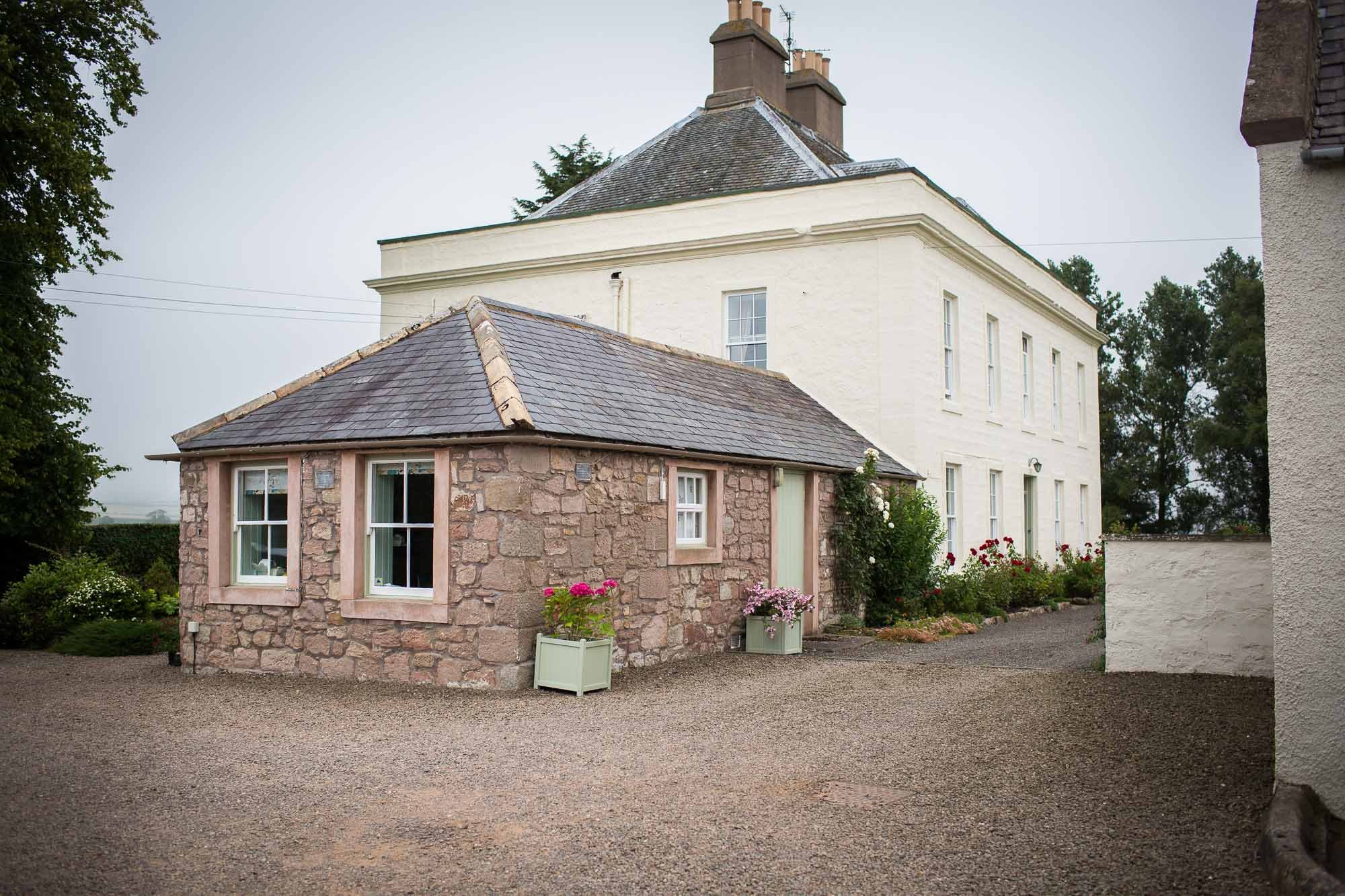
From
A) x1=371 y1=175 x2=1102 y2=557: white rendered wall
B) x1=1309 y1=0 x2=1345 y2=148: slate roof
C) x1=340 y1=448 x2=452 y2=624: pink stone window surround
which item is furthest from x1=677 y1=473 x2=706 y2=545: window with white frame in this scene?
x1=1309 y1=0 x2=1345 y2=148: slate roof

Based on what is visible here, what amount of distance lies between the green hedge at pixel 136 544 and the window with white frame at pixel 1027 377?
1795 centimetres

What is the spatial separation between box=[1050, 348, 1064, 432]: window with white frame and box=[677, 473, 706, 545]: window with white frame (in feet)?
49.4

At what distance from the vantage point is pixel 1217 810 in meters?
6.29

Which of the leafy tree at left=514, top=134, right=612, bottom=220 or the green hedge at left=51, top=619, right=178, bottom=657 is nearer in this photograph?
the green hedge at left=51, top=619, right=178, bottom=657

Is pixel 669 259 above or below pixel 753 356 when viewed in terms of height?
above

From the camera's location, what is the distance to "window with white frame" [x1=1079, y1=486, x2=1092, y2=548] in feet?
89.6

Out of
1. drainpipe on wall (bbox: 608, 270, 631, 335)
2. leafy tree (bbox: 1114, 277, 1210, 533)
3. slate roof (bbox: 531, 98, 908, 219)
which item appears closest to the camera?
slate roof (bbox: 531, 98, 908, 219)

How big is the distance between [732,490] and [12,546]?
14.9m

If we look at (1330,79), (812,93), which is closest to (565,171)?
(812,93)

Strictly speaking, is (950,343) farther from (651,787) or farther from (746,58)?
(651,787)

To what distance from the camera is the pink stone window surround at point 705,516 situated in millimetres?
12445

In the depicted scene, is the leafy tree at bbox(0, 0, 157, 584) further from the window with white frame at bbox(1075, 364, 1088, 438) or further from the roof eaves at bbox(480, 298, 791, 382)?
the window with white frame at bbox(1075, 364, 1088, 438)

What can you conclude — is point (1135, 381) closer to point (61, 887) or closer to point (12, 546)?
point (12, 546)

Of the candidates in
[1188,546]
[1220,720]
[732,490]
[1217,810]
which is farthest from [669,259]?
[1217,810]
